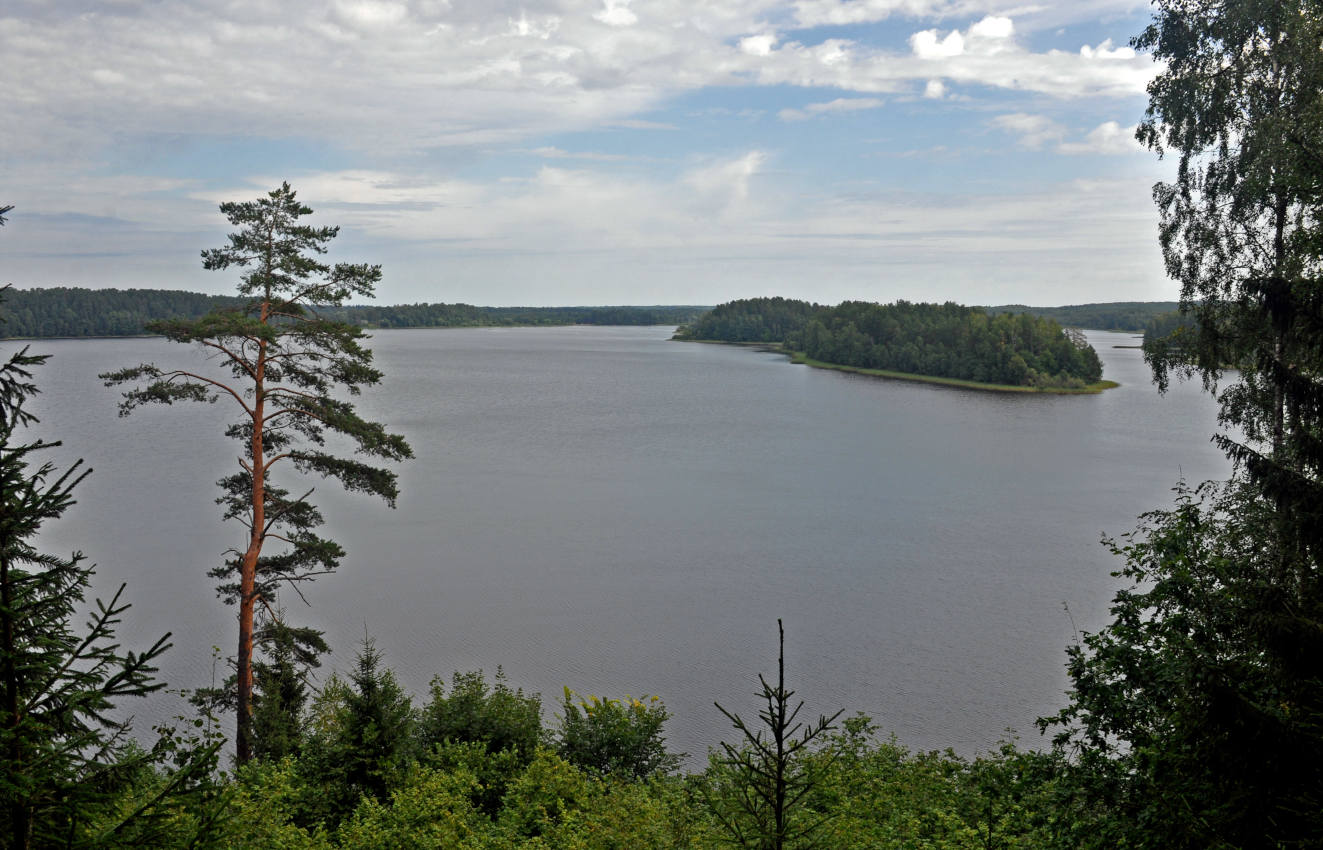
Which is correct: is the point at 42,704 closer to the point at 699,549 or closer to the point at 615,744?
the point at 615,744

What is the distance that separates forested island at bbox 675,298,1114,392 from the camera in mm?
70062

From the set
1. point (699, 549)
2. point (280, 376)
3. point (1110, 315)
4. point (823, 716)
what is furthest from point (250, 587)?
point (1110, 315)

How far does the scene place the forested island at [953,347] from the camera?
7006 cm

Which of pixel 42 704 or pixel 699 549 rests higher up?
pixel 42 704

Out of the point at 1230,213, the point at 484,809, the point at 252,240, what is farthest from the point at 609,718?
the point at 1230,213

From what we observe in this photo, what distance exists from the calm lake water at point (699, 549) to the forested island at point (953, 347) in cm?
1876

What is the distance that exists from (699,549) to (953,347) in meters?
61.7

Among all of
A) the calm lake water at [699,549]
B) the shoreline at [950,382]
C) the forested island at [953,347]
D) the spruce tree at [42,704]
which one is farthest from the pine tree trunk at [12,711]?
the forested island at [953,347]

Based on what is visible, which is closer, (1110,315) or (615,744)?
(615,744)

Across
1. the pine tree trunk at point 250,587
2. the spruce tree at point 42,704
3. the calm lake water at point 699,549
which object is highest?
the spruce tree at point 42,704

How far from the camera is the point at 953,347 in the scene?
79.8 m

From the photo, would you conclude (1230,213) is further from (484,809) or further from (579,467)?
(579,467)

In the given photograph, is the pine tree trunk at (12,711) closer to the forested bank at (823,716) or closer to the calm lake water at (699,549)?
the forested bank at (823,716)

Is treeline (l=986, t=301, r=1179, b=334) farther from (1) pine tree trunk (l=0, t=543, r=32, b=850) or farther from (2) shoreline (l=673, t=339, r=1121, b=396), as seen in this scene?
(1) pine tree trunk (l=0, t=543, r=32, b=850)
